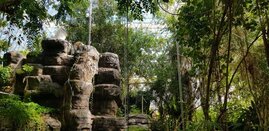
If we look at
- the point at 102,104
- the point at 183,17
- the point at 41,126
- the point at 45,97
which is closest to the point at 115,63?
the point at 102,104

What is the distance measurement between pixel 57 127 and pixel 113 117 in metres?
1.12

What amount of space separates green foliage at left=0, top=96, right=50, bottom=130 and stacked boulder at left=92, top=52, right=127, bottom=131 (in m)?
1.12

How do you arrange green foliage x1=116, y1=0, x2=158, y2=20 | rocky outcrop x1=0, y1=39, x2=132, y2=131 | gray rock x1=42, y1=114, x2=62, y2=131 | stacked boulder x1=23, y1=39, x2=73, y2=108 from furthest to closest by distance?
stacked boulder x1=23, y1=39, x2=73, y2=108 < rocky outcrop x1=0, y1=39, x2=132, y2=131 < gray rock x1=42, y1=114, x2=62, y2=131 < green foliage x1=116, y1=0, x2=158, y2=20

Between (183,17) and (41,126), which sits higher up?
(183,17)

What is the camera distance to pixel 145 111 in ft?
42.9

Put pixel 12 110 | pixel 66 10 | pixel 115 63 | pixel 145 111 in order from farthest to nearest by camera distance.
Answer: pixel 145 111, pixel 115 63, pixel 12 110, pixel 66 10

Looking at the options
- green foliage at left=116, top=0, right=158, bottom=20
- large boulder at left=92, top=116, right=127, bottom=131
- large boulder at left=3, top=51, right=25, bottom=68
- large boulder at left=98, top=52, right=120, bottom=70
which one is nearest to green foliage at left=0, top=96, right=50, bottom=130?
large boulder at left=92, top=116, right=127, bottom=131

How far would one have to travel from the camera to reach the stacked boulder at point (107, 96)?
659cm

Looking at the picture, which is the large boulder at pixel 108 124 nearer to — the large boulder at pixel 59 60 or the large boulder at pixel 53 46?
the large boulder at pixel 59 60

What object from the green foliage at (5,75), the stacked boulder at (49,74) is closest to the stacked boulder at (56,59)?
the stacked boulder at (49,74)

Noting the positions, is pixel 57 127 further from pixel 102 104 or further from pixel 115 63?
pixel 115 63

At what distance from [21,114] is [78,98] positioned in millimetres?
1035

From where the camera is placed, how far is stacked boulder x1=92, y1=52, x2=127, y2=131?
259 inches

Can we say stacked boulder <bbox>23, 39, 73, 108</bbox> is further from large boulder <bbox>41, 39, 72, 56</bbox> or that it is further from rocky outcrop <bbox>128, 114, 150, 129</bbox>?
rocky outcrop <bbox>128, 114, 150, 129</bbox>
